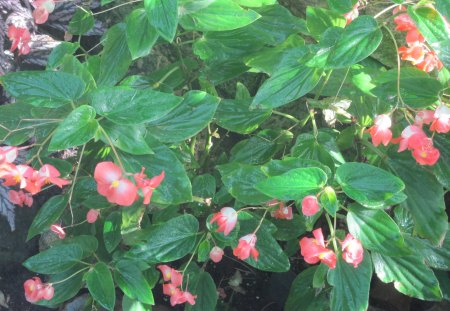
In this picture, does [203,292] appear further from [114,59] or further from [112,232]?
[114,59]

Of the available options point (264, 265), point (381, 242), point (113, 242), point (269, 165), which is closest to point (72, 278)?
point (113, 242)

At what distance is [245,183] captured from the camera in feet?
3.01

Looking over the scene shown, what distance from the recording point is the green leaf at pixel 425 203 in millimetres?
885

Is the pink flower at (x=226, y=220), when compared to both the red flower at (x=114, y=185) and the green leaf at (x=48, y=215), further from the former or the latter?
the green leaf at (x=48, y=215)

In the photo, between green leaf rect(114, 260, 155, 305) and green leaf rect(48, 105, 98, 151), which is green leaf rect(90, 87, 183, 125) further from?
green leaf rect(114, 260, 155, 305)

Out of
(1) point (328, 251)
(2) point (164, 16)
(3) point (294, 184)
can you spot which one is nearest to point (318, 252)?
(1) point (328, 251)

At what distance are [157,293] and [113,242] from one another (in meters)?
0.45

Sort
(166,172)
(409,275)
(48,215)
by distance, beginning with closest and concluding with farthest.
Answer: (166,172) → (409,275) → (48,215)

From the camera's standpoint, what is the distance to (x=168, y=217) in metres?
1.12

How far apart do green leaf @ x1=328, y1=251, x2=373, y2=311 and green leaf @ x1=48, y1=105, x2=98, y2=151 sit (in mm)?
474

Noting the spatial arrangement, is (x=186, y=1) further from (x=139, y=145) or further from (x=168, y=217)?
(x=168, y=217)

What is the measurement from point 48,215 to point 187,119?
39cm

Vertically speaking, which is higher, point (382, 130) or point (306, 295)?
point (382, 130)

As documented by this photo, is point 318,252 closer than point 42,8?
Yes
